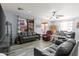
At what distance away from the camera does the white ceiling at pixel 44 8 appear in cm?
195

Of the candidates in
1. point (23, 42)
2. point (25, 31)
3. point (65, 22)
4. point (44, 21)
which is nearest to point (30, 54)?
point (23, 42)

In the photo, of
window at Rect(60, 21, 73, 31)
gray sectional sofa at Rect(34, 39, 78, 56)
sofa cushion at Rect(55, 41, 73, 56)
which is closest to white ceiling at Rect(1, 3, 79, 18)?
window at Rect(60, 21, 73, 31)

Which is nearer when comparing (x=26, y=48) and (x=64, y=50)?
(x=64, y=50)

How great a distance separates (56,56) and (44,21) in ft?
2.56

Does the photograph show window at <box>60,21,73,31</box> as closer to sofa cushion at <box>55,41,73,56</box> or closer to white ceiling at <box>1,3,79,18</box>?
white ceiling at <box>1,3,79,18</box>

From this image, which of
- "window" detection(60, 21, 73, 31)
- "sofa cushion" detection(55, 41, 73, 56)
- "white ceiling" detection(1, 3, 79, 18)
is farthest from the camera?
"window" detection(60, 21, 73, 31)

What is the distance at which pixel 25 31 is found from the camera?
2.07 m

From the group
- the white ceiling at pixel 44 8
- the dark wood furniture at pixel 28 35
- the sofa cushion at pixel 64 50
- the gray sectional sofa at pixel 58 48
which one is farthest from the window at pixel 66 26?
the dark wood furniture at pixel 28 35

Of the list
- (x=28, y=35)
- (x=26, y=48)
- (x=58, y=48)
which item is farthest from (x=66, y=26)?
(x=26, y=48)

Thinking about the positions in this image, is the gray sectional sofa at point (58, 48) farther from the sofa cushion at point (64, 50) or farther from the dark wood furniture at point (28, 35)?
the dark wood furniture at point (28, 35)

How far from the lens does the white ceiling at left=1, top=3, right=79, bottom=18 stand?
6.39ft

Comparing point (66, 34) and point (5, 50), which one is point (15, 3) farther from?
point (66, 34)

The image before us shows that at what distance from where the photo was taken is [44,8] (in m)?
2.00

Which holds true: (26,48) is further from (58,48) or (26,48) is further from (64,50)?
(64,50)
